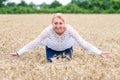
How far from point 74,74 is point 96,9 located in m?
57.3

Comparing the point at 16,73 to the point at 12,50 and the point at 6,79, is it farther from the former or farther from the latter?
the point at 12,50

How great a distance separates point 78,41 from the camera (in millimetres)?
7199

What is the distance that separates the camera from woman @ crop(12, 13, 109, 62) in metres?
7.06

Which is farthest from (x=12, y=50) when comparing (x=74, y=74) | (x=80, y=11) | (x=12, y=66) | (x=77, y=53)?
(x=80, y=11)

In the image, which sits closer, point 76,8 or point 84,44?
point 84,44

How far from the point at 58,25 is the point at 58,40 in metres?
0.40

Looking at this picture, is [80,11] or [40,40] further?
[80,11]

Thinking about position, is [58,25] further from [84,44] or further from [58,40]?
[84,44]

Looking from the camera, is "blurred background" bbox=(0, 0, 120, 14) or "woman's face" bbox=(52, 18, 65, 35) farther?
"blurred background" bbox=(0, 0, 120, 14)

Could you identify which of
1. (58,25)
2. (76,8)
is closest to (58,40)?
(58,25)

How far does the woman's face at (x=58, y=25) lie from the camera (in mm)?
7004

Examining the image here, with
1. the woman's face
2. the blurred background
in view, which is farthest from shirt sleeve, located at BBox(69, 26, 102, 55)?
the blurred background

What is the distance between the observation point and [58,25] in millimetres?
7020

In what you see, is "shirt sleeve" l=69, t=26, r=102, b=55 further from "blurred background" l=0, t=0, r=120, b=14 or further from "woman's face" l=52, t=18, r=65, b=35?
"blurred background" l=0, t=0, r=120, b=14
